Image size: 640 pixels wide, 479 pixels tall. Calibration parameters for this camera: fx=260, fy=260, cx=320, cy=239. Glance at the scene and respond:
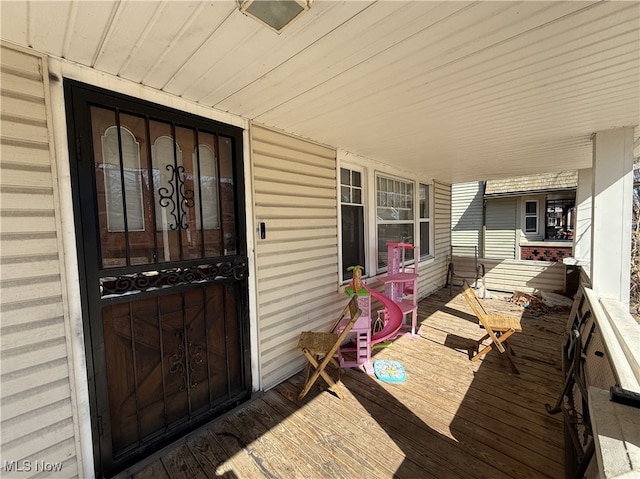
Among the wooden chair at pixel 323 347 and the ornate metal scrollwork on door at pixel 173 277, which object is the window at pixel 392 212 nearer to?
the wooden chair at pixel 323 347

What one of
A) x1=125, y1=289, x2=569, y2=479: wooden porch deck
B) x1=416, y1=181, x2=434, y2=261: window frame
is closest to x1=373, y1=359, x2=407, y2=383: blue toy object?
x1=125, y1=289, x2=569, y2=479: wooden porch deck

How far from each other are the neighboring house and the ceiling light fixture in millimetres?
9600

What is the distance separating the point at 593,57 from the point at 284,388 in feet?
11.1

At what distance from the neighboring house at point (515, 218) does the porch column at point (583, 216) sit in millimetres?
3409

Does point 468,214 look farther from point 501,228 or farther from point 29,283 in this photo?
point 29,283

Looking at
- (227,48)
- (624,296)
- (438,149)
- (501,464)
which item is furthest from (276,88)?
(624,296)

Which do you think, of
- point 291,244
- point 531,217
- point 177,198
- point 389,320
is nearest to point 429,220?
point 389,320

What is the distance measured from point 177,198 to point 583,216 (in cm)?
692

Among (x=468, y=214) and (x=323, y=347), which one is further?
(x=468, y=214)

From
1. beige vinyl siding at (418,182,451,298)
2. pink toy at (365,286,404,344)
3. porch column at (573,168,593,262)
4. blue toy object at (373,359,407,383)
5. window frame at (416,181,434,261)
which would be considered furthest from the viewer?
beige vinyl siding at (418,182,451,298)

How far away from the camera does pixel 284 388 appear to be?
2615mm

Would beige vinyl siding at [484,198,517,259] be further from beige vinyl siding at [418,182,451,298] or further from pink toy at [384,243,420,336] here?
pink toy at [384,243,420,336]

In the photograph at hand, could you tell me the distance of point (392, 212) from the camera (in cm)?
457

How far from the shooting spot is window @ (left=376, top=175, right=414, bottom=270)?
420 centimetres
